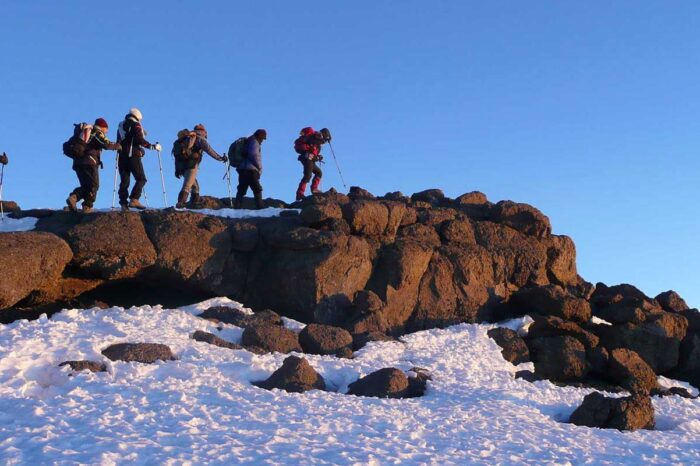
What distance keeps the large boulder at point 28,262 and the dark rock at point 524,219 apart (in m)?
14.5

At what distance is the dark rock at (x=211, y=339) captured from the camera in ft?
53.3

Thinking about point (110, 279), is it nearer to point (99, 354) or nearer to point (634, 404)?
point (99, 354)

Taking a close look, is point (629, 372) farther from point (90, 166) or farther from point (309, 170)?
point (90, 166)

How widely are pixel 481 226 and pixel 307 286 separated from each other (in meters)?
7.34

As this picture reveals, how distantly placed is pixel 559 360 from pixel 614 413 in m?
6.79

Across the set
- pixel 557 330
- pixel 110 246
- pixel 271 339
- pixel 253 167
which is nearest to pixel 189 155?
pixel 253 167

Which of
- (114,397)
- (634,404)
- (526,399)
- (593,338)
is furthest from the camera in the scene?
(593,338)

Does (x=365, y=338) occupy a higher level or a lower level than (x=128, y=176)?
lower

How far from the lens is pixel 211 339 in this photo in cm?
1636

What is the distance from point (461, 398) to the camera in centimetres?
1439

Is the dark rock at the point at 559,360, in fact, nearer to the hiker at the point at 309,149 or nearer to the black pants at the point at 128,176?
the hiker at the point at 309,149

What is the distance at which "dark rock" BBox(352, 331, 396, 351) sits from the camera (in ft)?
59.8

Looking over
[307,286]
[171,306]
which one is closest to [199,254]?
[171,306]

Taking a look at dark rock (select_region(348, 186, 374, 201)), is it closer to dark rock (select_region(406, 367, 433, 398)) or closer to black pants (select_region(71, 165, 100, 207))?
black pants (select_region(71, 165, 100, 207))
